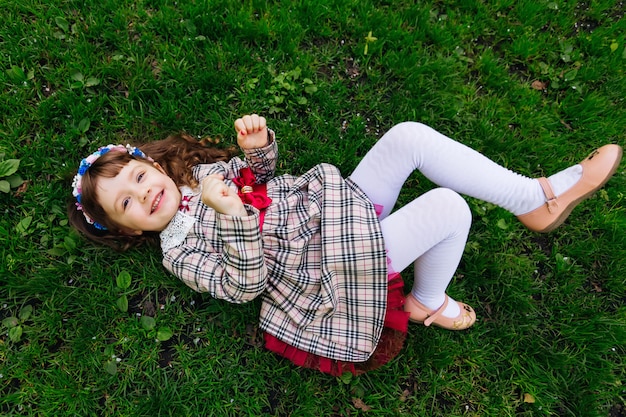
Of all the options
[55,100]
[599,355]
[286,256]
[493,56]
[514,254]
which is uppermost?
[493,56]

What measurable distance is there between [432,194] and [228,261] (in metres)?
1.13

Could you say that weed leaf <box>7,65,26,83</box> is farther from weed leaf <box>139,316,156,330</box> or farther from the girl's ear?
weed leaf <box>139,316,156,330</box>

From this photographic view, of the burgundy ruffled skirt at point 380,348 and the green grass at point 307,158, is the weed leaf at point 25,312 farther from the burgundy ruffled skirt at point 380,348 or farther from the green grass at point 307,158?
the burgundy ruffled skirt at point 380,348

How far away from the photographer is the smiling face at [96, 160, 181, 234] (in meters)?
2.46

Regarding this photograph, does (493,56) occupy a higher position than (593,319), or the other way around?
(493,56)

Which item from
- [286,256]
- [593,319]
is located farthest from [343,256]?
[593,319]

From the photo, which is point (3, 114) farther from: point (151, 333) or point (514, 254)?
point (514, 254)

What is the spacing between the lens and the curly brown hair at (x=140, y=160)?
253cm

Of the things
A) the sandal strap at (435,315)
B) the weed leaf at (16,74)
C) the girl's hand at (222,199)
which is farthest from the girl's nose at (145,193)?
the sandal strap at (435,315)

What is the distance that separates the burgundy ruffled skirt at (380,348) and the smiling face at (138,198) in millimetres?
934

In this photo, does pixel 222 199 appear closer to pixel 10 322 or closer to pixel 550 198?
pixel 10 322

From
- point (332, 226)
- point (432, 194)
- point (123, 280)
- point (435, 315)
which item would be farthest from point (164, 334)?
point (432, 194)

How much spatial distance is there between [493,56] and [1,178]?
3.57m

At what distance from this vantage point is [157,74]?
329 cm
